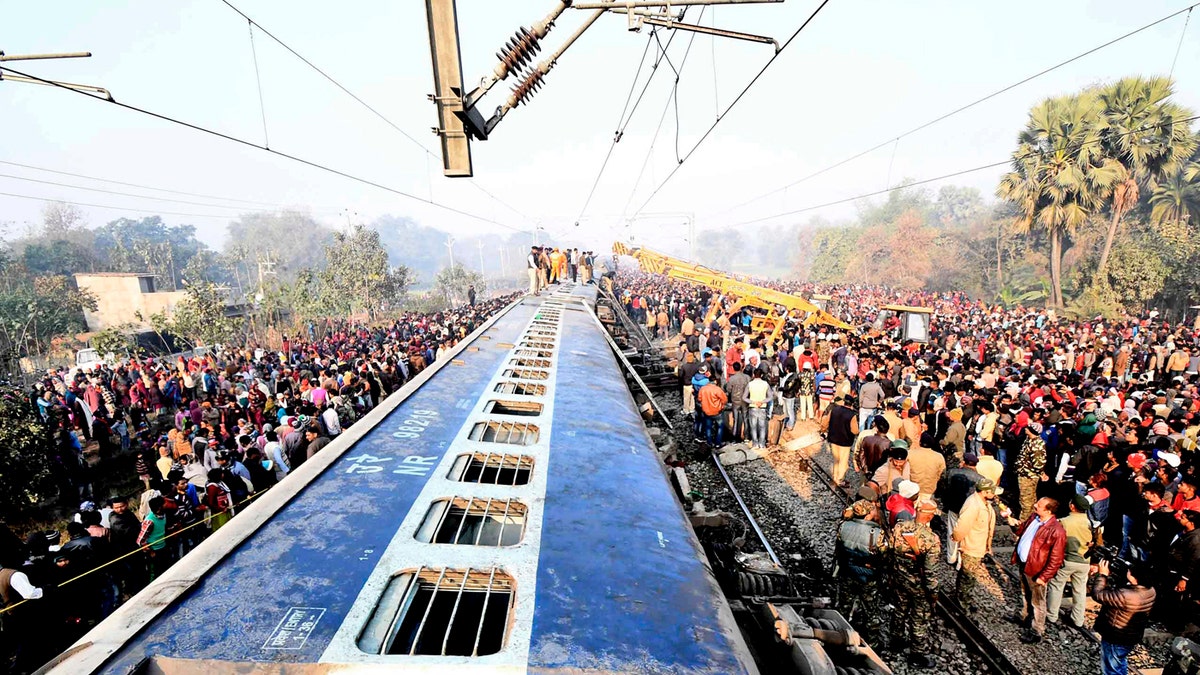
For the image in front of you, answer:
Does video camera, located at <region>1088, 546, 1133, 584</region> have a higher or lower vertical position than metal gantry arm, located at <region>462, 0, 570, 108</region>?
lower

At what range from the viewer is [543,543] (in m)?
4.03

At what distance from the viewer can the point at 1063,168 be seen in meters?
24.5

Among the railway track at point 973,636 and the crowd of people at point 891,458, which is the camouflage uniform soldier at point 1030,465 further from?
the railway track at point 973,636

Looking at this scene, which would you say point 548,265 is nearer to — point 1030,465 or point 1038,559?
point 1030,465

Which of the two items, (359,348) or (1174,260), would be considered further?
(1174,260)

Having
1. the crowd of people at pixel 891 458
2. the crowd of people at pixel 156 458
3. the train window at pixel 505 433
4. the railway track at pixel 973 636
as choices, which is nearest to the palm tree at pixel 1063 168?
the crowd of people at pixel 891 458

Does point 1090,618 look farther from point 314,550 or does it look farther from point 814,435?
point 314,550

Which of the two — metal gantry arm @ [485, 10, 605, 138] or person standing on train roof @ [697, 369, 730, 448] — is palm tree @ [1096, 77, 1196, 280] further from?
metal gantry arm @ [485, 10, 605, 138]

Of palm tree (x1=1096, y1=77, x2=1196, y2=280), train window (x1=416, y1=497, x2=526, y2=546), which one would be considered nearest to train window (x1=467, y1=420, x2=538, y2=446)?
train window (x1=416, y1=497, x2=526, y2=546)

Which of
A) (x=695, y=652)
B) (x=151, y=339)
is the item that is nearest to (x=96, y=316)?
(x=151, y=339)

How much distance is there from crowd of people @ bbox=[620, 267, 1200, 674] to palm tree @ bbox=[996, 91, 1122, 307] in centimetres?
1066

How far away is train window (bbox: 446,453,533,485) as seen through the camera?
18.0 ft

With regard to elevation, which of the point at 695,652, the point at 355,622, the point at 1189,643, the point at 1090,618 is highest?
the point at 355,622

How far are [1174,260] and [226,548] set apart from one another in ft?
116
